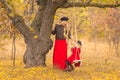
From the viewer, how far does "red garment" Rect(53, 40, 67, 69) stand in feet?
46.2

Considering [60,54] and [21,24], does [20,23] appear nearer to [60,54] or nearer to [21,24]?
[21,24]

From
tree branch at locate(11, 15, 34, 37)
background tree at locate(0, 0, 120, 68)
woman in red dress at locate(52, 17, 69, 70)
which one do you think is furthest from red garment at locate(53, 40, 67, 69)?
tree branch at locate(11, 15, 34, 37)

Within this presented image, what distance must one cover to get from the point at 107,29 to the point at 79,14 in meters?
8.93

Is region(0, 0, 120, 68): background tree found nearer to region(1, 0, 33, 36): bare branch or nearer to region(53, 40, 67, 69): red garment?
region(1, 0, 33, 36): bare branch

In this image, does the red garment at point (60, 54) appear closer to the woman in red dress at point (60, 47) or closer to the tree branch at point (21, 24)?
the woman in red dress at point (60, 47)

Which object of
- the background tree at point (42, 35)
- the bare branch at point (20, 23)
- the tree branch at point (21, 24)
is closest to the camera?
the bare branch at point (20, 23)

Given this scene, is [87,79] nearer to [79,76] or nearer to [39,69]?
[79,76]

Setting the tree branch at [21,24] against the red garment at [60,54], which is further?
the red garment at [60,54]

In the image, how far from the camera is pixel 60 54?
1409cm

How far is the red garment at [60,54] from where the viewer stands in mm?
14086

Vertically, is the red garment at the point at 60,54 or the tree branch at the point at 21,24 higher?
the tree branch at the point at 21,24

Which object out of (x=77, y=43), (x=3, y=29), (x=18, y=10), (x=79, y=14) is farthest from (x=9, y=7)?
(x=79, y=14)

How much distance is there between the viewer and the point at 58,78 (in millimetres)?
11898

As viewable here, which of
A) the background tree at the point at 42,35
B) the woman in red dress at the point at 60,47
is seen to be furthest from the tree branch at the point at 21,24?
the woman in red dress at the point at 60,47
